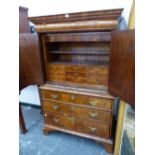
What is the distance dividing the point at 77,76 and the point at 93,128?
2.12ft

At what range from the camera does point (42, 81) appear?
170 cm

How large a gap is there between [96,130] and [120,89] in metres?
0.68

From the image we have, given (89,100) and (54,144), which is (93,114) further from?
(54,144)

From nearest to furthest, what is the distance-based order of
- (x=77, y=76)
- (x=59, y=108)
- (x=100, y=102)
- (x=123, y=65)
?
(x=123, y=65), (x=100, y=102), (x=77, y=76), (x=59, y=108)

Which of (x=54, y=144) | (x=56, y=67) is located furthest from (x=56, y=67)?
(x=54, y=144)

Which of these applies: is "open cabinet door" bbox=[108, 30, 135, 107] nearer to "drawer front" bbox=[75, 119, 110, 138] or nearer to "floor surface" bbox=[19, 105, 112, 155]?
"drawer front" bbox=[75, 119, 110, 138]

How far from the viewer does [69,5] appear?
182 cm

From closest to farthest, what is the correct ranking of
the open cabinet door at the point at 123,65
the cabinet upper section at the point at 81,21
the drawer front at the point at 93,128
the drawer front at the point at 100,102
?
the open cabinet door at the point at 123,65
the cabinet upper section at the point at 81,21
the drawer front at the point at 100,102
the drawer front at the point at 93,128

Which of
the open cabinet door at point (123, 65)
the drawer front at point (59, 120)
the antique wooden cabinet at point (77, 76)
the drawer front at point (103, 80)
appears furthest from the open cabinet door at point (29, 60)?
the open cabinet door at point (123, 65)

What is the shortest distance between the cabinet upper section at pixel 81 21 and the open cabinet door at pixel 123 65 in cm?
13

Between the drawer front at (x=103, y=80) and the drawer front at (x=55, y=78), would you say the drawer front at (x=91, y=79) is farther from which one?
the drawer front at (x=55, y=78)

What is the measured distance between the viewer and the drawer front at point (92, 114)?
5.00 feet
